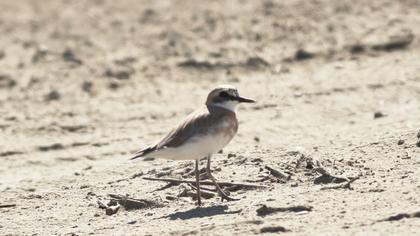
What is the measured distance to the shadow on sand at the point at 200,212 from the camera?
26.2 feet

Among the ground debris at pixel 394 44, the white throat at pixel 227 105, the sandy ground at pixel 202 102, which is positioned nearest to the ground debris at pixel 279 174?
the sandy ground at pixel 202 102

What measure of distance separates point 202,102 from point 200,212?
4495 millimetres

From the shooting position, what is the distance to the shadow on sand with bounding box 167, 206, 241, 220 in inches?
315

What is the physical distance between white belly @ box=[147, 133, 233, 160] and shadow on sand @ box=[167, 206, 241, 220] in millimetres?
427

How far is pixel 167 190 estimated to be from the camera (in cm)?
897

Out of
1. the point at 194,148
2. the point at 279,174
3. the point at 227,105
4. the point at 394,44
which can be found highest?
the point at 394,44

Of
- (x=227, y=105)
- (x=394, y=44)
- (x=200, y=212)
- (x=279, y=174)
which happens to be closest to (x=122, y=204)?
(x=200, y=212)

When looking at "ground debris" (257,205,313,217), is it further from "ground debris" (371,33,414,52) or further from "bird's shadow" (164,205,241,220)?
"ground debris" (371,33,414,52)

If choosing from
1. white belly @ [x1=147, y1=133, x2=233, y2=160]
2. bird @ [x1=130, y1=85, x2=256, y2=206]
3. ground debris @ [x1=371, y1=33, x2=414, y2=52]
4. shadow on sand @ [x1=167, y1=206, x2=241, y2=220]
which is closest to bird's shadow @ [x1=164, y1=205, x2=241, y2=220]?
shadow on sand @ [x1=167, y1=206, x2=241, y2=220]

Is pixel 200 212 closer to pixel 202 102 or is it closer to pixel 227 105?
pixel 227 105

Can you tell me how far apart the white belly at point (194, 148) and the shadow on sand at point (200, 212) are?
0.43 meters

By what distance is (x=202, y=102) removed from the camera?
41.1ft

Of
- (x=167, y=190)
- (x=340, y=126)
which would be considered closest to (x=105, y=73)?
(x=340, y=126)

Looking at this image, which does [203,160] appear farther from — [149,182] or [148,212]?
[148,212]
